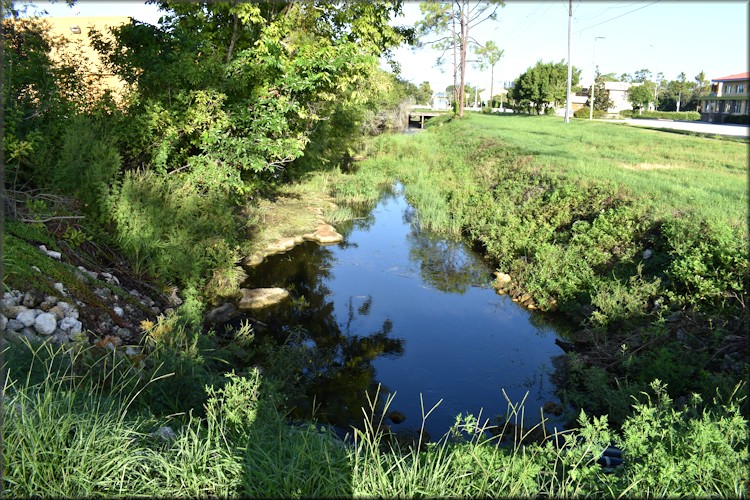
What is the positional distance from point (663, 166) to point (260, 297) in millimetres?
11086

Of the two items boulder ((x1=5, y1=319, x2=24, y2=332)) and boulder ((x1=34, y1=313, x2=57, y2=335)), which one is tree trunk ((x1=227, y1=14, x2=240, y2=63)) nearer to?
boulder ((x1=34, y1=313, x2=57, y2=335))

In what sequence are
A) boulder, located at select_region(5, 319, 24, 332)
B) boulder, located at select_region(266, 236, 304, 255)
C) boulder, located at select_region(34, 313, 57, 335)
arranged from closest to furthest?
1. boulder, located at select_region(5, 319, 24, 332)
2. boulder, located at select_region(34, 313, 57, 335)
3. boulder, located at select_region(266, 236, 304, 255)

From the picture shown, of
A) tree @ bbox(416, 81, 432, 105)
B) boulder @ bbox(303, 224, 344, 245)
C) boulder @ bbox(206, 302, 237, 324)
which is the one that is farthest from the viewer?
tree @ bbox(416, 81, 432, 105)

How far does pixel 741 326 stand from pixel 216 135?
8.45m

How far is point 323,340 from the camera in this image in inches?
309

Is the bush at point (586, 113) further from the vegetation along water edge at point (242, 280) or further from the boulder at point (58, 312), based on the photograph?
the boulder at point (58, 312)

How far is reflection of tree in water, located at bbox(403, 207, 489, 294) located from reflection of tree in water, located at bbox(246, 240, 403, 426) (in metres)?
1.83

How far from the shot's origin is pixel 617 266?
888cm

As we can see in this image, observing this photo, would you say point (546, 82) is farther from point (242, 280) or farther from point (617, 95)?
point (242, 280)

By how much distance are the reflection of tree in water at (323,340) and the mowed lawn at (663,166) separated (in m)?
5.62

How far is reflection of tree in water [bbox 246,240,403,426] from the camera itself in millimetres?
6199

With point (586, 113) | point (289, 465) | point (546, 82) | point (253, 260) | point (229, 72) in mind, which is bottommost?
point (253, 260)

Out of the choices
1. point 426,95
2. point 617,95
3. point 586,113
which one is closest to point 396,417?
point 586,113

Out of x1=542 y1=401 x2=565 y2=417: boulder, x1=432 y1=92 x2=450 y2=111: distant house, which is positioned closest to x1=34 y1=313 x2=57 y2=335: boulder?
x1=542 y1=401 x2=565 y2=417: boulder
